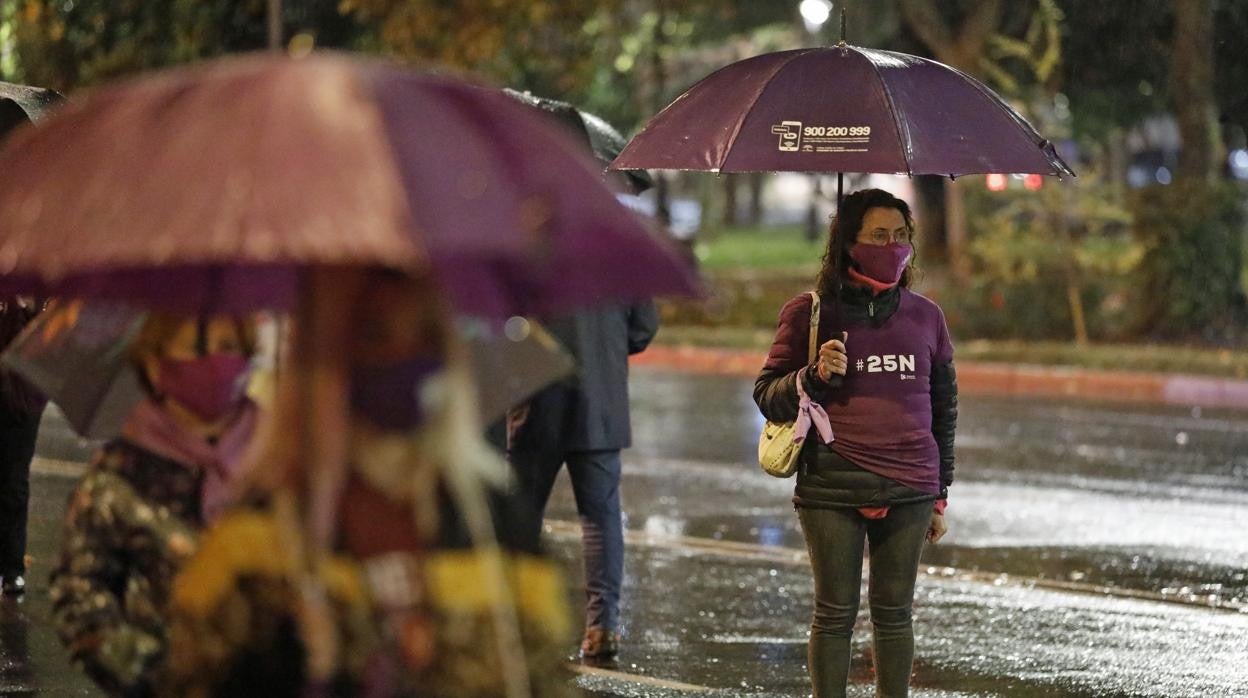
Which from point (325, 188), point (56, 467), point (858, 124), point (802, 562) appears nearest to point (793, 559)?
point (802, 562)

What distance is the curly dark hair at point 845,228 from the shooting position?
6000 millimetres

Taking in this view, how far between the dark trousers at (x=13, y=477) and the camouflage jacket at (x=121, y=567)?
16.1 ft

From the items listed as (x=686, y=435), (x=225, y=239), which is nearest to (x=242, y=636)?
(x=225, y=239)

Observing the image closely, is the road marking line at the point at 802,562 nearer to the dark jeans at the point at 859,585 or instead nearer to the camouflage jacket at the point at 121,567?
the dark jeans at the point at 859,585

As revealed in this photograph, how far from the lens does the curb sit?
18391 millimetres

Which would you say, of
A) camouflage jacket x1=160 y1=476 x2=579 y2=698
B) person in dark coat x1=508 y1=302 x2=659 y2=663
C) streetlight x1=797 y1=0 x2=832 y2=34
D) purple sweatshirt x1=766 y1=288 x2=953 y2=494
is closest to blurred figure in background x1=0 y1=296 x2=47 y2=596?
person in dark coat x1=508 y1=302 x2=659 y2=663

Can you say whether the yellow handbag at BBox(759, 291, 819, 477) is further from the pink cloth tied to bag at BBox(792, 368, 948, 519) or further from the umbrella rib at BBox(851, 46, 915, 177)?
the umbrella rib at BBox(851, 46, 915, 177)

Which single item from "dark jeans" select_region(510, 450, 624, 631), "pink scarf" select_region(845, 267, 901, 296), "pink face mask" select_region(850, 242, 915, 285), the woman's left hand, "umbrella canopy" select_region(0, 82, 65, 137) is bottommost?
"dark jeans" select_region(510, 450, 624, 631)

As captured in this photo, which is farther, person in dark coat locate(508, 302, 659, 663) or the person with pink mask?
person in dark coat locate(508, 302, 659, 663)

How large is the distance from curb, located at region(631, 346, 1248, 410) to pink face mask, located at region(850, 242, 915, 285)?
1268 cm

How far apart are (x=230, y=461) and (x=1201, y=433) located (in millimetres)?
13359

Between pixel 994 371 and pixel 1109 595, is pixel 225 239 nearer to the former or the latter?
pixel 1109 595

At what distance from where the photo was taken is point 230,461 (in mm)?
3684

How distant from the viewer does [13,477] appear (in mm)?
8438
